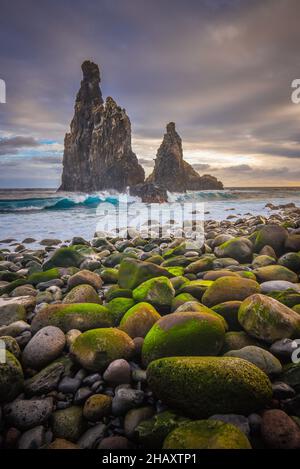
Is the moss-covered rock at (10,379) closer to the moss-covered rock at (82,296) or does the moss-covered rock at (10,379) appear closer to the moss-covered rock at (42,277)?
the moss-covered rock at (82,296)

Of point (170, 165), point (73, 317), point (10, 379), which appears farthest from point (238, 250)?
point (170, 165)

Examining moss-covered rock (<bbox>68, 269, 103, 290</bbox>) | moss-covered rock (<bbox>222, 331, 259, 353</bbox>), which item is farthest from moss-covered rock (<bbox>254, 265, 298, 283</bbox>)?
moss-covered rock (<bbox>68, 269, 103, 290</bbox>)

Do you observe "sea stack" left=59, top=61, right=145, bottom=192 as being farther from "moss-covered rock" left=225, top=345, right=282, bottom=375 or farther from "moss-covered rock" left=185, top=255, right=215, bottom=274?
"moss-covered rock" left=225, top=345, right=282, bottom=375

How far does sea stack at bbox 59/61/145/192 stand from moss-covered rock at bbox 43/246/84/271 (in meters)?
39.0

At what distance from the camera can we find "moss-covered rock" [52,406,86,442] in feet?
6.14

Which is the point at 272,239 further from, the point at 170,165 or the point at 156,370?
the point at 170,165

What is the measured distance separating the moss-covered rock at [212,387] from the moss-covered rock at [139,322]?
813 millimetres

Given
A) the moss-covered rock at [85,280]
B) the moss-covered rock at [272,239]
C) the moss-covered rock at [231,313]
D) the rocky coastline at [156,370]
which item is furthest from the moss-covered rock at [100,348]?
the moss-covered rock at [272,239]

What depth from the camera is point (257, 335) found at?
7.97 ft

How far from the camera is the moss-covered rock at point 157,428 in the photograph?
172 centimetres
